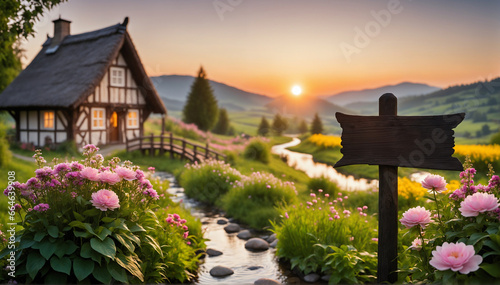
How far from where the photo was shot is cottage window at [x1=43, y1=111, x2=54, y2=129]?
20.4 m

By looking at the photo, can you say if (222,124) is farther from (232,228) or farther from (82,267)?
(82,267)

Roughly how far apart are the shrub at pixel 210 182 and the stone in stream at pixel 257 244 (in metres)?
3.72

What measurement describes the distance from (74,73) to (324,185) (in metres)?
15.5

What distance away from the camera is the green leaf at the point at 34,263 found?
3502mm

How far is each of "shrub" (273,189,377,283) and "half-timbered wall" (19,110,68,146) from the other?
17.4 metres

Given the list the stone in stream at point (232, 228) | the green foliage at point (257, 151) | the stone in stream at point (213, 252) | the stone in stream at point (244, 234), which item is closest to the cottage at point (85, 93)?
the green foliage at point (257, 151)

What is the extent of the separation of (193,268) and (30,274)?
2.81 meters

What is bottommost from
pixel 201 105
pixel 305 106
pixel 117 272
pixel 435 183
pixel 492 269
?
pixel 117 272

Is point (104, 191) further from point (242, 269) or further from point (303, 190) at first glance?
point (303, 190)

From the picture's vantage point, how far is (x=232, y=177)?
1184cm

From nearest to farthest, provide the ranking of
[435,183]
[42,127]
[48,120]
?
[435,183]
[48,120]
[42,127]

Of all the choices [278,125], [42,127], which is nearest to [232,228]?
[42,127]

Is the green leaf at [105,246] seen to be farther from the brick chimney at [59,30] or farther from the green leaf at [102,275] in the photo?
the brick chimney at [59,30]

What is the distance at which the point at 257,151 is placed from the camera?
17.4 m
